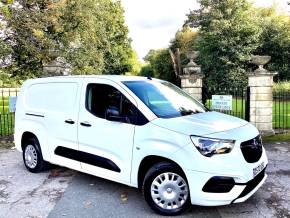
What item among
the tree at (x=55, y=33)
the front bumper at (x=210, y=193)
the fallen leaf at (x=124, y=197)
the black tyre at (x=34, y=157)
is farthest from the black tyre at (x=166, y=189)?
the tree at (x=55, y=33)

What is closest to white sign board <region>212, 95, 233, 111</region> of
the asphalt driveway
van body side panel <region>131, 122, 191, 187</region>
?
the asphalt driveway

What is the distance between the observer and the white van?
14.2ft

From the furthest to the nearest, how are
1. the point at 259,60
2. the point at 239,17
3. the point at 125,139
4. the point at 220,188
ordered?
the point at 239,17
the point at 259,60
the point at 125,139
the point at 220,188

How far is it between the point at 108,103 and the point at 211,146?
72.1 inches

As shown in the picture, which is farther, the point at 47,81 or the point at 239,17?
the point at 239,17

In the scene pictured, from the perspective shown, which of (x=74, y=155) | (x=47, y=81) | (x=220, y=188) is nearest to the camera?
(x=220, y=188)

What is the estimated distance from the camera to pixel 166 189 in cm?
459

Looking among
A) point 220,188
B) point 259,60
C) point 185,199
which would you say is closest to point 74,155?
point 185,199

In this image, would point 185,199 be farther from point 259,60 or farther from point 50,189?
point 259,60

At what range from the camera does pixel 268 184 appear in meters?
5.89

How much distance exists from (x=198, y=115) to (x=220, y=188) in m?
1.29

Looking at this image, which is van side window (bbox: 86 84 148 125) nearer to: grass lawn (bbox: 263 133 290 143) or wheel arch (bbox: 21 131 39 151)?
wheel arch (bbox: 21 131 39 151)

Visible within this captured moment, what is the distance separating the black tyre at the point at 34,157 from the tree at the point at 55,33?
1068cm

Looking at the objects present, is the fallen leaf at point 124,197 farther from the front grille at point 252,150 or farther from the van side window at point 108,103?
the front grille at point 252,150
